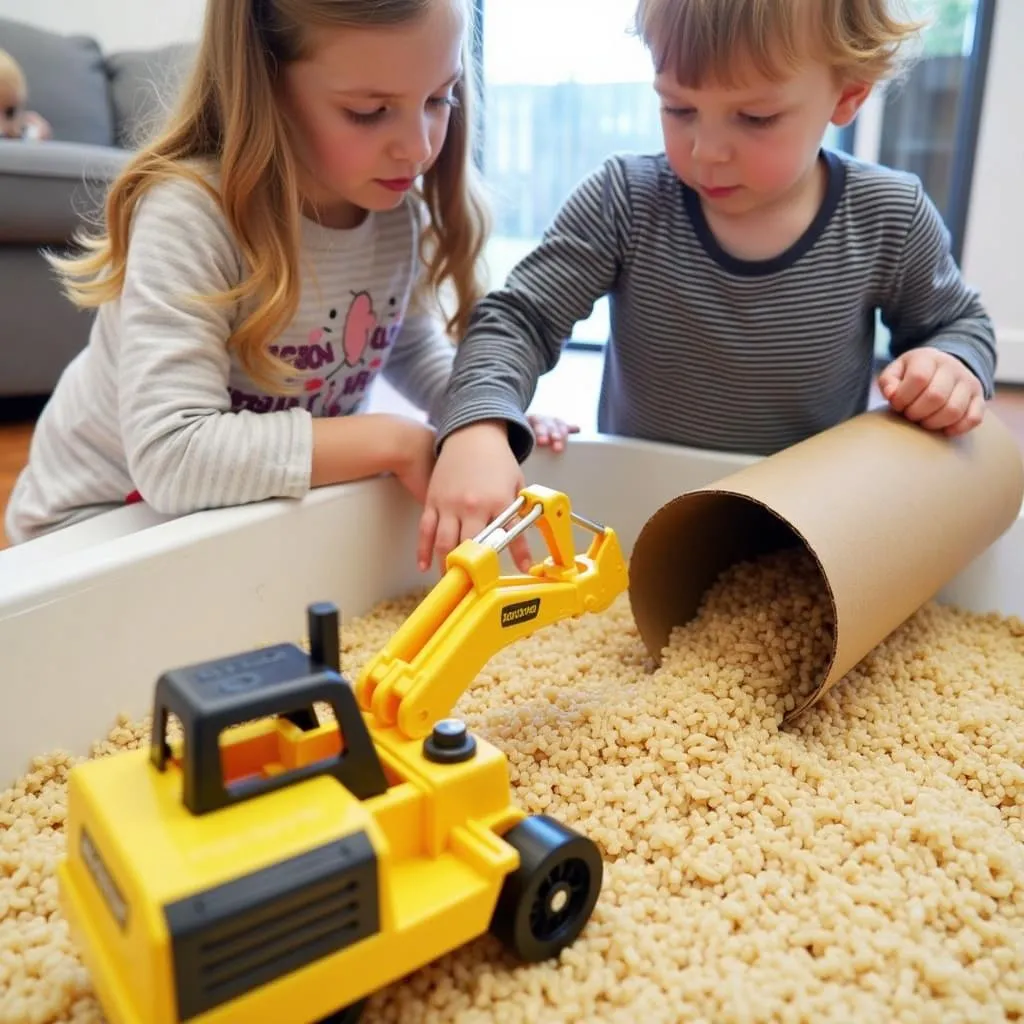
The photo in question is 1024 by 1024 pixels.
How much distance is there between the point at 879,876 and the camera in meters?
0.57

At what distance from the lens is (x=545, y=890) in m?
0.50

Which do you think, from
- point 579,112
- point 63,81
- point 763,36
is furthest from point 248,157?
point 579,112

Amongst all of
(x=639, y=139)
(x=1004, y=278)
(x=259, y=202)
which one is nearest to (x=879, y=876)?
(x=259, y=202)

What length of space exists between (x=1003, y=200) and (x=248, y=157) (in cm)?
200

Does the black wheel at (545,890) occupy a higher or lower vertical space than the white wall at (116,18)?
lower

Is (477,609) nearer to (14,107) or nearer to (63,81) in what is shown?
(14,107)

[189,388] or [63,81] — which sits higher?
[63,81]

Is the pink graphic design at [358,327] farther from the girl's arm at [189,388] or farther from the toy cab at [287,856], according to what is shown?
the toy cab at [287,856]

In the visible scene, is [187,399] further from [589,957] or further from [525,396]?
[589,957]

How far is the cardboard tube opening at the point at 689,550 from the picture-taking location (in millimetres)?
793

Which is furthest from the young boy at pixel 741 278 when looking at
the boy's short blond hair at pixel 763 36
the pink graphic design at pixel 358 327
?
the pink graphic design at pixel 358 327

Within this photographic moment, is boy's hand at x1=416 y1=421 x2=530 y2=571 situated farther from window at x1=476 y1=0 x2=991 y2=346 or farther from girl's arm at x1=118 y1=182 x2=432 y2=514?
window at x1=476 y1=0 x2=991 y2=346

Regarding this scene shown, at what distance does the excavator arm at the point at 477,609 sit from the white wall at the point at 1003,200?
76.5 inches

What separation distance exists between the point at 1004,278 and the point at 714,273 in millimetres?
1622
